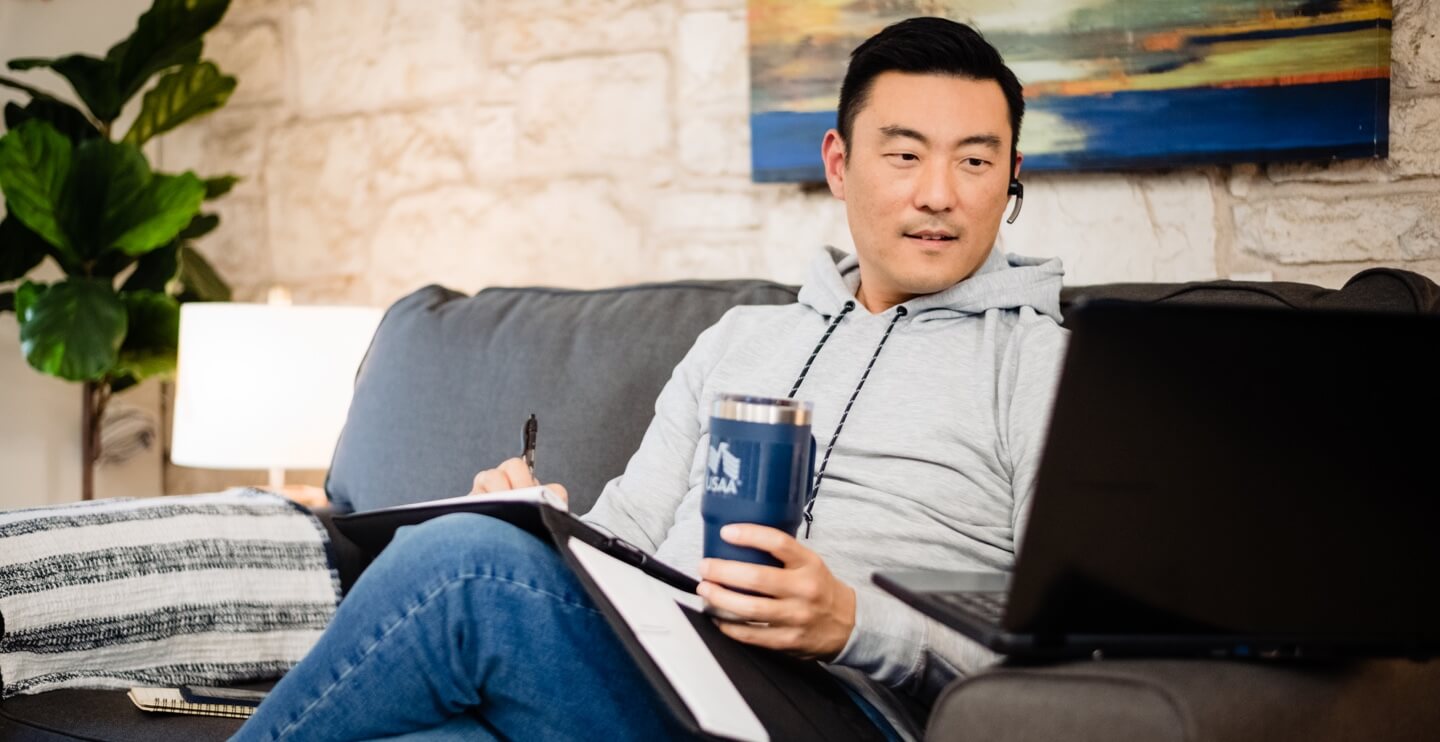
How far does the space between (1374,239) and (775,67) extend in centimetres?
102

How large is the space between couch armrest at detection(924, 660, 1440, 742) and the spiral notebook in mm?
940

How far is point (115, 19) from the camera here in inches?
126

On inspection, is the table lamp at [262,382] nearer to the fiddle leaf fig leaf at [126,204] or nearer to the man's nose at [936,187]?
the fiddle leaf fig leaf at [126,204]

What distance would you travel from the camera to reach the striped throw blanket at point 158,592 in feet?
5.13

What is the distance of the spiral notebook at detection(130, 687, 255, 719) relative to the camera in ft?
4.89

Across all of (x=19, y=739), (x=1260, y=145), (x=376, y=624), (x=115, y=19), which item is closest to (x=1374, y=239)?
(x=1260, y=145)

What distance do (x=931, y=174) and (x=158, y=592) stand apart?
1084mm

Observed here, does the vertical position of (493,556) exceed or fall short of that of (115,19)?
it falls short

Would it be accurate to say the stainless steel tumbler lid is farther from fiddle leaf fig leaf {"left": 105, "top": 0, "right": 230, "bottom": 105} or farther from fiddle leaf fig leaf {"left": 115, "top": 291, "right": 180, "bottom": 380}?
fiddle leaf fig leaf {"left": 105, "top": 0, "right": 230, "bottom": 105}

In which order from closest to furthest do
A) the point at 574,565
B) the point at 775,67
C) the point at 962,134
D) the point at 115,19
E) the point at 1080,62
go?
1. the point at 574,565
2. the point at 962,134
3. the point at 1080,62
4. the point at 775,67
5. the point at 115,19

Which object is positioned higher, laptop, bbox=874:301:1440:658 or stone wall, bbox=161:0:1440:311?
stone wall, bbox=161:0:1440:311

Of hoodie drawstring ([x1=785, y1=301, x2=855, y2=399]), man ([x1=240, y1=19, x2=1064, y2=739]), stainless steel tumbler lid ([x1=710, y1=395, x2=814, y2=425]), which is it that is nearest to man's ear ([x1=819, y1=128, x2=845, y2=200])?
man ([x1=240, y1=19, x2=1064, y2=739])

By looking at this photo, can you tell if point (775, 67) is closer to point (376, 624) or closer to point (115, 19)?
point (376, 624)

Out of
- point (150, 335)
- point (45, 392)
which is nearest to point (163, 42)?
point (150, 335)
